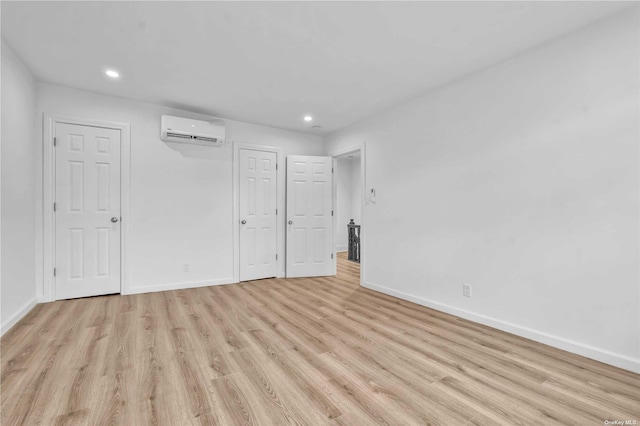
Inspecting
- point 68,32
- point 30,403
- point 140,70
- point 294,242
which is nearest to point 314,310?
point 294,242

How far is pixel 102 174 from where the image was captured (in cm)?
357

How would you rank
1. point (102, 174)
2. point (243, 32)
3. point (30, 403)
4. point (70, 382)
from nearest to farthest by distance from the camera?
point (30, 403) → point (70, 382) → point (243, 32) → point (102, 174)

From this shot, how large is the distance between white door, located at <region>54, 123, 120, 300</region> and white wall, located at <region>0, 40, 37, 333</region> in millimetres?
245

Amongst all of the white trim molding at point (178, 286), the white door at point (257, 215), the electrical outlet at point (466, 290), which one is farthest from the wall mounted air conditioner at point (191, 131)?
the electrical outlet at point (466, 290)

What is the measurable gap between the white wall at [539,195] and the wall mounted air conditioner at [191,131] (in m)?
2.62

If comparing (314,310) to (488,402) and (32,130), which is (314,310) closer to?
(488,402)

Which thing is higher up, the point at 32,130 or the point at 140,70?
the point at 140,70

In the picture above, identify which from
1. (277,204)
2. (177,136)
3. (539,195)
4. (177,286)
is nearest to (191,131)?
(177,136)

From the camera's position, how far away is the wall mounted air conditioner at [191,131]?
3.71 metres

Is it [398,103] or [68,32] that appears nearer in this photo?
[68,32]

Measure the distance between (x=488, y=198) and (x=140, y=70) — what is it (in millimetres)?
3672

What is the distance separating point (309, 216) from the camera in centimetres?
493

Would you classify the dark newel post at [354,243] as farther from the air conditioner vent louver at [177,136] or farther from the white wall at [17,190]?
the white wall at [17,190]

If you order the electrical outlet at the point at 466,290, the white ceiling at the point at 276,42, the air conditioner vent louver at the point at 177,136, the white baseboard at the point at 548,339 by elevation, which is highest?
the white ceiling at the point at 276,42
